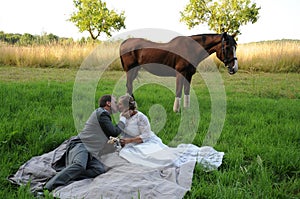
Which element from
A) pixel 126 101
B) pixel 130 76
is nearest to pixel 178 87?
pixel 130 76

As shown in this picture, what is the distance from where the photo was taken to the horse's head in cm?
482

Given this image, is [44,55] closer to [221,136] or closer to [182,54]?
[182,54]

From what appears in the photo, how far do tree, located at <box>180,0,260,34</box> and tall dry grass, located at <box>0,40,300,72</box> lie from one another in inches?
586

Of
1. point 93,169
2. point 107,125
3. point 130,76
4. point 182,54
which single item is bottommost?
point 93,169

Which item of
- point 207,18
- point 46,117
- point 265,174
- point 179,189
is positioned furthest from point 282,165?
point 207,18

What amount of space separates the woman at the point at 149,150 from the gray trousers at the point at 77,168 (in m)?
0.42

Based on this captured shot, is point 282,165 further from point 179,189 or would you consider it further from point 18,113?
point 18,113

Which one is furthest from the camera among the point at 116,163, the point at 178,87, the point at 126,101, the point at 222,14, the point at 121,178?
the point at 222,14

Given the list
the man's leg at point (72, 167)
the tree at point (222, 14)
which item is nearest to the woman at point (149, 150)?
the man's leg at point (72, 167)

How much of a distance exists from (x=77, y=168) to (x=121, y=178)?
0.47 m

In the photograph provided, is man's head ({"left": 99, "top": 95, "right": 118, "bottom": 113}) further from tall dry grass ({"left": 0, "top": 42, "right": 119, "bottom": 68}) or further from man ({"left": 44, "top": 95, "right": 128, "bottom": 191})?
tall dry grass ({"left": 0, "top": 42, "right": 119, "bottom": 68})

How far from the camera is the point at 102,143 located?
3461mm

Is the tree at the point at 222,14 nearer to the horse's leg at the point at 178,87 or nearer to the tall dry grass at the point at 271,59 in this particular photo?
the tall dry grass at the point at 271,59

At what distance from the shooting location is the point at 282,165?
325cm
